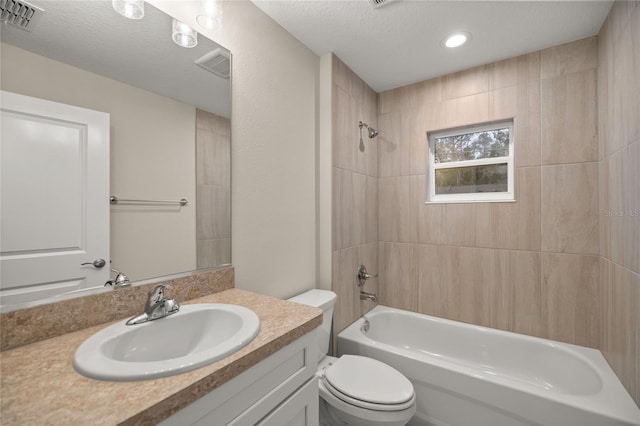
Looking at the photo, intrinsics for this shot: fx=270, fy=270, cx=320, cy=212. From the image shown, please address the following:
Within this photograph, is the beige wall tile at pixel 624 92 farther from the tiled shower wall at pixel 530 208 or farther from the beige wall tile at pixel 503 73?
the beige wall tile at pixel 503 73

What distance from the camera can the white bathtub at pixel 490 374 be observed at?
4.34ft

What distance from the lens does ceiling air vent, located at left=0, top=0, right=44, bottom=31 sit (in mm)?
748

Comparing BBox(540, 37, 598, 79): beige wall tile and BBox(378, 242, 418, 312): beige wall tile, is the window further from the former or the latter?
BBox(378, 242, 418, 312): beige wall tile

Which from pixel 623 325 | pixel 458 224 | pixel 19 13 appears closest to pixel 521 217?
pixel 458 224

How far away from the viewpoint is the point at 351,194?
2.18 meters

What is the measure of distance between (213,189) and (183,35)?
676 millimetres

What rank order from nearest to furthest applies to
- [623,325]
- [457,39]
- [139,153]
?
1. [139,153]
2. [623,325]
3. [457,39]

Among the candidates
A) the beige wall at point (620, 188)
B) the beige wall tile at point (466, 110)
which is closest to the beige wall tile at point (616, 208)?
the beige wall at point (620, 188)

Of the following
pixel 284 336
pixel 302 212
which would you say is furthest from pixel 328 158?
pixel 284 336

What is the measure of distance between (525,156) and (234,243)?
2.12m

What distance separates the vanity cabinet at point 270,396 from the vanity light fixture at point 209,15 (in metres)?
Answer: 1.39

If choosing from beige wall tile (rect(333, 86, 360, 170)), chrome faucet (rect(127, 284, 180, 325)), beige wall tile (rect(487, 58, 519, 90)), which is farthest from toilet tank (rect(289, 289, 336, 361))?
beige wall tile (rect(487, 58, 519, 90))

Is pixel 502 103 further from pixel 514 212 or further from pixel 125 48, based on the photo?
pixel 125 48

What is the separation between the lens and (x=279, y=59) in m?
1.65
